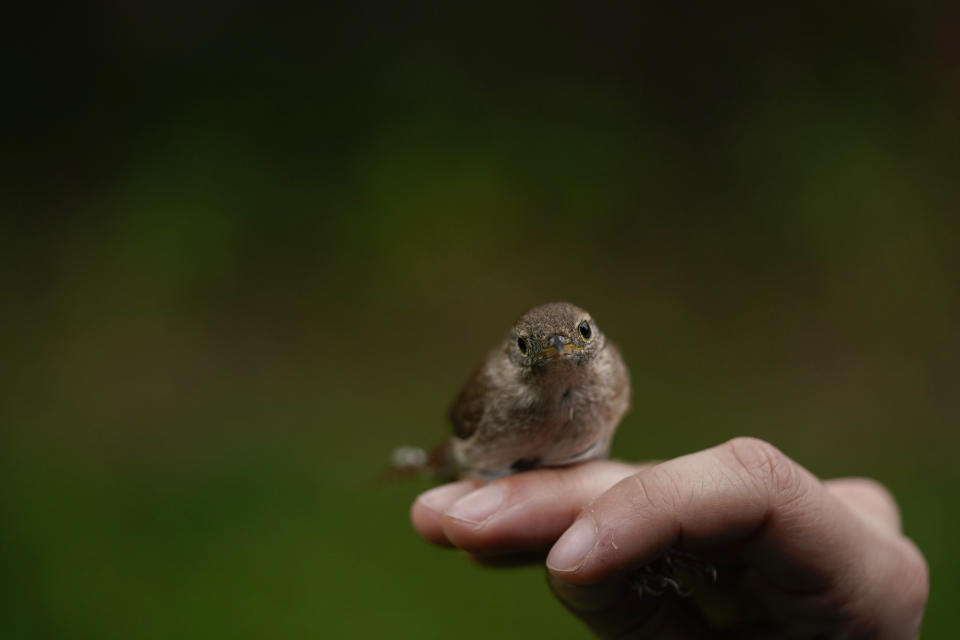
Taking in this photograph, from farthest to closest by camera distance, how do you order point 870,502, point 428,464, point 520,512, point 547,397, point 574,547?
point 428,464, point 870,502, point 547,397, point 520,512, point 574,547

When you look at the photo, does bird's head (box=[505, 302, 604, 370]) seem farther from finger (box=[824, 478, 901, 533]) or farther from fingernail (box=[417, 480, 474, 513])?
finger (box=[824, 478, 901, 533])

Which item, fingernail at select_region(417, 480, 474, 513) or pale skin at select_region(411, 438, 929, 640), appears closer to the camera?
pale skin at select_region(411, 438, 929, 640)

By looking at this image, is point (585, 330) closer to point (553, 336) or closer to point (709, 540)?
point (553, 336)

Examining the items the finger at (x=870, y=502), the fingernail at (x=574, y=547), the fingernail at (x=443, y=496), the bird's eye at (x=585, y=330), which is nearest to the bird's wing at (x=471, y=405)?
the fingernail at (x=443, y=496)

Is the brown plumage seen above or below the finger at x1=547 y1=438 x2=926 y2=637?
above

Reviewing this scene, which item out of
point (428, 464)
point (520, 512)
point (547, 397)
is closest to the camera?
point (520, 512)

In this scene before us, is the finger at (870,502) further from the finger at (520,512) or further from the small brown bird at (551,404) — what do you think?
the finger at (520,512)

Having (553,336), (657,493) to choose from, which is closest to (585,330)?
(553,336)

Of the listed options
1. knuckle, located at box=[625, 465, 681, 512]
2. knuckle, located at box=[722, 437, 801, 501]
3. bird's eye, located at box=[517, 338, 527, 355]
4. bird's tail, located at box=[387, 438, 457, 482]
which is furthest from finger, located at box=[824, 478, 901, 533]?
bird's tail, located at box=[387, 438, 457, 482]
